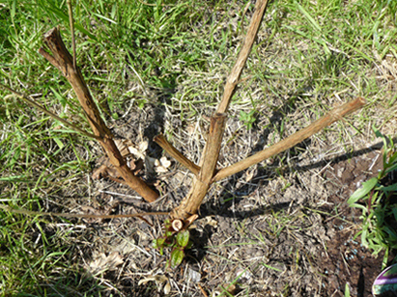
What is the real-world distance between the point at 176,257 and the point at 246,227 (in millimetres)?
469

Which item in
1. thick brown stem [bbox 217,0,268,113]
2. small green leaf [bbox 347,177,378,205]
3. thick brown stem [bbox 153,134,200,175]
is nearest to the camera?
thick brown stem [bbox 217,0,268,113]

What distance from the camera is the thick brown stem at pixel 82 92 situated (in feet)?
3.95

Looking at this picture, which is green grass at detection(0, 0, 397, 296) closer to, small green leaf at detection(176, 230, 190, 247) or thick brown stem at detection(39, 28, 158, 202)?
thick brown stem at detection(39, 28, 158, 202)

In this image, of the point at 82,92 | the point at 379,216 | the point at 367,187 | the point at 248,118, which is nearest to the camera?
the point at 82,92

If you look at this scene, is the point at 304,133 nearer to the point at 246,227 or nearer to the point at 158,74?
the point at 246,227

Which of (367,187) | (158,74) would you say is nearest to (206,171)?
(367,187)

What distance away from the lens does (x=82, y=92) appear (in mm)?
1366

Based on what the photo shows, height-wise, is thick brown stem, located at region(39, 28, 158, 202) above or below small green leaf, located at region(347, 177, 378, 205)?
above

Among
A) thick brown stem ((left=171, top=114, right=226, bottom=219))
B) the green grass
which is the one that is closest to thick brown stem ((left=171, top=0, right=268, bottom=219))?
thick brown stem ((left=171, top=114, right=226, bottom=219))

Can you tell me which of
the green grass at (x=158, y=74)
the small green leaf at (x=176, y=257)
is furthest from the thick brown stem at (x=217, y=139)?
the green grass at (x=158, y=74)

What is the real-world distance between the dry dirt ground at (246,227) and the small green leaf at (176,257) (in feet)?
0.46

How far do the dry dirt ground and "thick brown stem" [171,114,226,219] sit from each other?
0.79 feet

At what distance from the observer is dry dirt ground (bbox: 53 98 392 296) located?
1.88m

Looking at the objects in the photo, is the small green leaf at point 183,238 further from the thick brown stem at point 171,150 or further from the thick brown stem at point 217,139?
the thick brown stem at point 171,150
